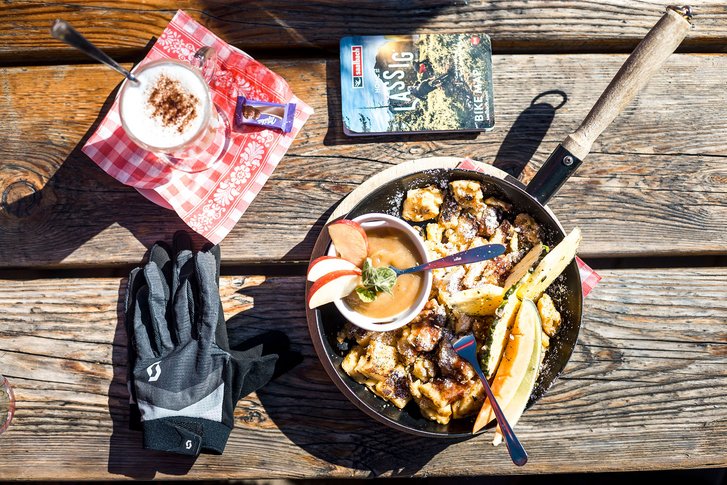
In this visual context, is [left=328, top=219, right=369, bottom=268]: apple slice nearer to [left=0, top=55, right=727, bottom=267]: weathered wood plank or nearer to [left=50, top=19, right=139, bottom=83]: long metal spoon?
[left=0, top=55, right=727, bottom=267]: weathered wood plank

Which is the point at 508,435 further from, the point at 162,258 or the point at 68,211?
the point at 68,211

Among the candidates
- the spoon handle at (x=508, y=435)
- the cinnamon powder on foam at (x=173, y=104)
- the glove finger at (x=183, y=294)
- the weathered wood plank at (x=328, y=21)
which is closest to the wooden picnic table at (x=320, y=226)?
the weathered wood plank at (x=328, y=21)

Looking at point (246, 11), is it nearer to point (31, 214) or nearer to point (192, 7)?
point (192, 7)

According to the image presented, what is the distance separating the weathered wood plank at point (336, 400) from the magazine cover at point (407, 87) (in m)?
0.49

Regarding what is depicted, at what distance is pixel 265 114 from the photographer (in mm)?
1450

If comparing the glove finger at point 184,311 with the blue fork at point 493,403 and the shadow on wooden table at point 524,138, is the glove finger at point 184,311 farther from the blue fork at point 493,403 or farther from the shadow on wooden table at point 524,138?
the shadow on wooden table at point 524,138

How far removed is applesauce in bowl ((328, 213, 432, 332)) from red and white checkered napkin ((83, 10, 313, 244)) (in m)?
0.34

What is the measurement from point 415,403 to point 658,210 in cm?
83

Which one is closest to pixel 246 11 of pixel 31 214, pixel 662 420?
pixel 31 214

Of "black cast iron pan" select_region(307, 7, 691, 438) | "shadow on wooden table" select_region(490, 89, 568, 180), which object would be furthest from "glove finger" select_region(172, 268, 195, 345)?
"shadow on wooden table" select_region(490, 89, 568, 180)

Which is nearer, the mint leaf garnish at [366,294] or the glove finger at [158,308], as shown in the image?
the mint leaf garnish at [366,294]

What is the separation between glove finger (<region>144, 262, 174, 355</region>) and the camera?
4.60 feet

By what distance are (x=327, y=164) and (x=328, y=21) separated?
1.24 ft

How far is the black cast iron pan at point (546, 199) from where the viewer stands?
1.25 meters
